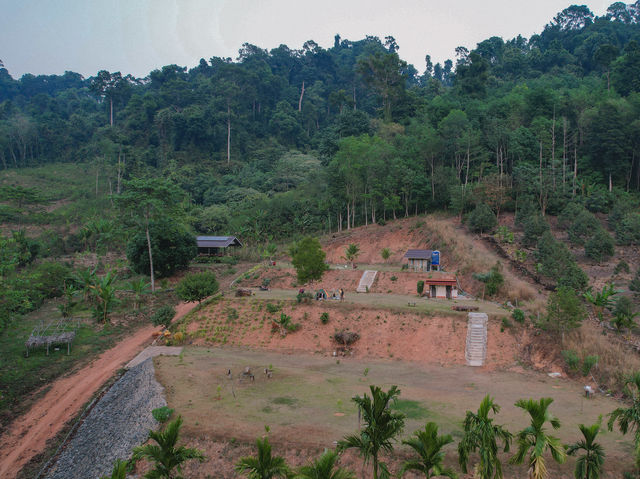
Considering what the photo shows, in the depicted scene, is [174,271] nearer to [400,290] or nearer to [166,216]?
[166,216]

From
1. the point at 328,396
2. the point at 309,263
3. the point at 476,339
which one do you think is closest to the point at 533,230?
the point at 476,339

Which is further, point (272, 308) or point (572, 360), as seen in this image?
point (272, 308)

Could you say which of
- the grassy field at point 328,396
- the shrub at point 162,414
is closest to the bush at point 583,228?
the grassy field at point 328,396

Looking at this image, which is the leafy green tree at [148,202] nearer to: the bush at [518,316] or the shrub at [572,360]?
the bush at [518,316]

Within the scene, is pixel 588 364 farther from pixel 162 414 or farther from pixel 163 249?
pixel 163 249

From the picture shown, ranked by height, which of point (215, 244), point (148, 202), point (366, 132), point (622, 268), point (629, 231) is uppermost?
point (366, 132)

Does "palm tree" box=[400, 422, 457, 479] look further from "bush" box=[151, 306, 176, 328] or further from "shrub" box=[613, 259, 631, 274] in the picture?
"shrub" box=[613, 259, 631, 274]
